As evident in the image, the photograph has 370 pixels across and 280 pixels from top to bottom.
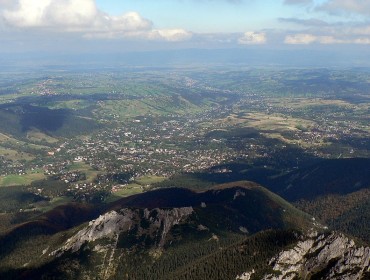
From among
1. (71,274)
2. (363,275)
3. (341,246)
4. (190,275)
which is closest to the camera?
(363,275)

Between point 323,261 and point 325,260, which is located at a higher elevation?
point 325,260

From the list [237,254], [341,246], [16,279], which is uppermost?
[341,246]

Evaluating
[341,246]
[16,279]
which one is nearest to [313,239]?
[341,246]

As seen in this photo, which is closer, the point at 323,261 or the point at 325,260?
the point at 325,260

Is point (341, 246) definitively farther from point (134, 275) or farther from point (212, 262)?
point (134, 275)

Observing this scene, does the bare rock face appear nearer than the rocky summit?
No

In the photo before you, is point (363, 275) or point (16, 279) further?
point (16, 279)

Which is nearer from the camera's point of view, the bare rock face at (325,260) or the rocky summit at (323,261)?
the rocky summit at (323,261)

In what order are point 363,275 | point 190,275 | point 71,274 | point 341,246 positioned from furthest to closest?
point 71,274 < point 190,275 < point 341,246 < point 363,275
